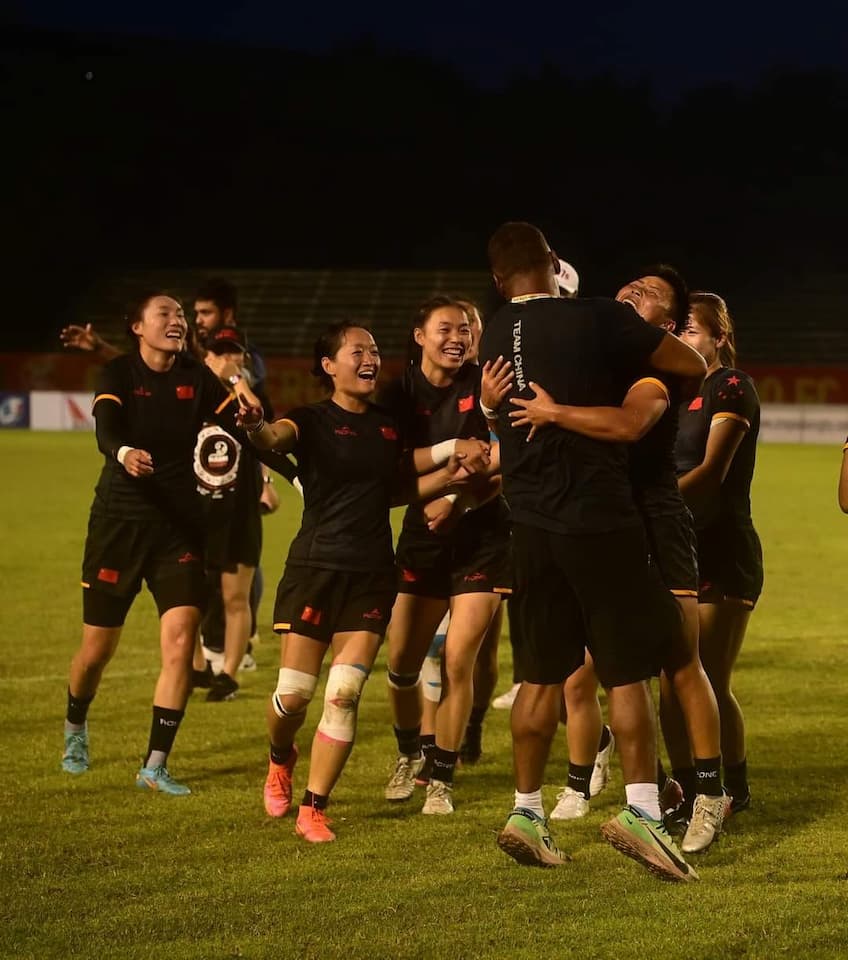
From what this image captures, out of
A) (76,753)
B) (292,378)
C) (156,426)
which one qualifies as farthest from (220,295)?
(292,378)

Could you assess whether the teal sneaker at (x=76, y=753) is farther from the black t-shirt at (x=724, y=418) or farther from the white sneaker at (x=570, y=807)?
the black t-shirt at (x=724, y=418)

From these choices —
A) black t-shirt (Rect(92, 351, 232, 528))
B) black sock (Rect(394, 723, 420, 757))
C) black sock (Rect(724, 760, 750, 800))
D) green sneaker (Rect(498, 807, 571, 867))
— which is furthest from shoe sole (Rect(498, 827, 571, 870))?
black t-shirt (Rect(92, 351, 232, 528))

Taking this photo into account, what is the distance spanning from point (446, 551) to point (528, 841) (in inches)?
68.7

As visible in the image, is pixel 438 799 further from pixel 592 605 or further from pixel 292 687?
pixel 592 605

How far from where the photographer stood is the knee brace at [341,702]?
20.7 feet

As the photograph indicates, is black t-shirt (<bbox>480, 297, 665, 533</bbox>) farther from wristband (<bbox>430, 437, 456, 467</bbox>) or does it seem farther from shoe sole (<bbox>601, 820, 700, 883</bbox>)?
wristband (<bbox>430, 437, 456, 467</bbox>)

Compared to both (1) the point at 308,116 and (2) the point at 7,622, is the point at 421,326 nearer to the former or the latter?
(2) the point at 7,622

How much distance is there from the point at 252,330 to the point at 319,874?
44.3 metres

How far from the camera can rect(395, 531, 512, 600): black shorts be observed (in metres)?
6.86

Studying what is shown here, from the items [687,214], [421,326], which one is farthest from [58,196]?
[421,326]

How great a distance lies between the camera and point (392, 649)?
23.1ft

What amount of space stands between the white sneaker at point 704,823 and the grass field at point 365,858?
0.25 feet

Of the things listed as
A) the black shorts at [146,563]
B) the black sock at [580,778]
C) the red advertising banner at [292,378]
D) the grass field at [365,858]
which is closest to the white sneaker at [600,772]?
the grass field at [365,858]

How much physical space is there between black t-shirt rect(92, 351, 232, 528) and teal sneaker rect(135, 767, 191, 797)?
43.7 inches
